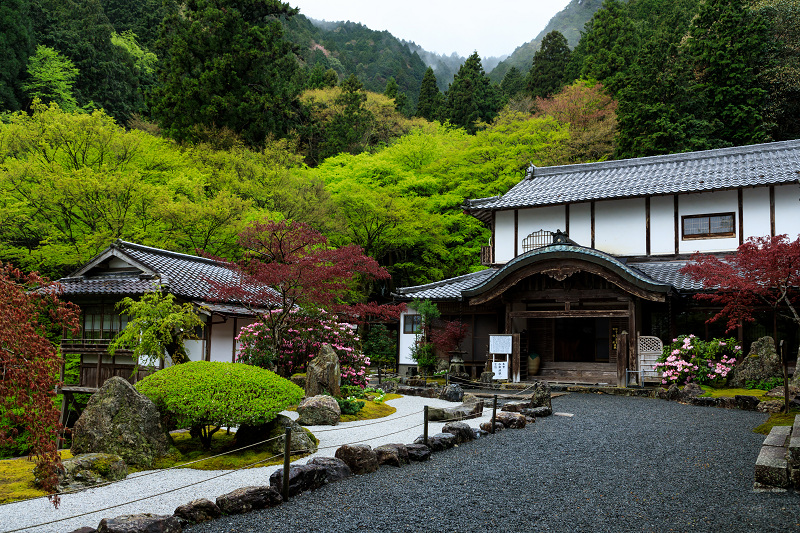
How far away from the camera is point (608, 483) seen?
729cm

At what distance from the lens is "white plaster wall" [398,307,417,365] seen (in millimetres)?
23625

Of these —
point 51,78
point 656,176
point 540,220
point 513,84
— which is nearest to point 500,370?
point 540,220

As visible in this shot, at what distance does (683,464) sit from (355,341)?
8966 millimetres

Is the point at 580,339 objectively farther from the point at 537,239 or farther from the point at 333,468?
the point at 333,468

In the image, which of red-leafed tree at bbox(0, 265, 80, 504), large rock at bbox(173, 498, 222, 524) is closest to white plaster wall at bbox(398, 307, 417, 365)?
large rock at bbox(173, 498, 222, 524)

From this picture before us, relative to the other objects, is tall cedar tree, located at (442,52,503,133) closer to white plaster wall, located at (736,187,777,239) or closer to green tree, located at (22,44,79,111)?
white plaster wall, located at (736,187,777,239)

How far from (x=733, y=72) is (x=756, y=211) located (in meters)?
15.7

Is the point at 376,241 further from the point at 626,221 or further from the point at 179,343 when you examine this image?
the point at 179,343

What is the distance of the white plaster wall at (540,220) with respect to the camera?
903 inches

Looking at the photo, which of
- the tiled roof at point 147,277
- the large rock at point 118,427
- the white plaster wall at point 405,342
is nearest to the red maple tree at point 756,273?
the white plaster wall at point 405,342

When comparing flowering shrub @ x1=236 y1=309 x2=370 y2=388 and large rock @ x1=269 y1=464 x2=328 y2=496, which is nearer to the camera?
large rock @ x1=269 y1=464 x2=328 y2=496

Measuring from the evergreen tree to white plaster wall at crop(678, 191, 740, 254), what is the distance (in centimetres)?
2863

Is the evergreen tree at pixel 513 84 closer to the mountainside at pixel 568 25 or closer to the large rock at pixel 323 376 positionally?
the mountainside at pixel 568 25

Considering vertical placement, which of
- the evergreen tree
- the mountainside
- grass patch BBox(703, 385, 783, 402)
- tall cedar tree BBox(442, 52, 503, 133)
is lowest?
grass patch BBox(703, 385, 783, 402)
